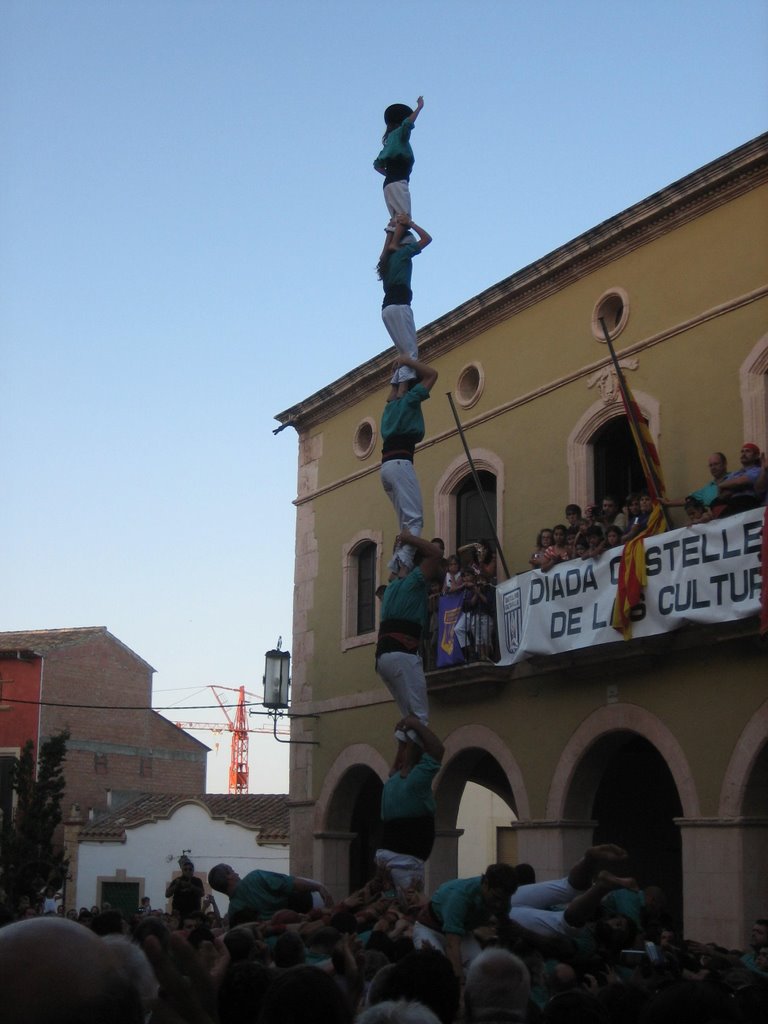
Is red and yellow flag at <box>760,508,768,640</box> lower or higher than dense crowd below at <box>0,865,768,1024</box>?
higher

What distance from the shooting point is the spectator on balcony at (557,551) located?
54.6ft

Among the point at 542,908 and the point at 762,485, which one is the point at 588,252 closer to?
the point at 762,485

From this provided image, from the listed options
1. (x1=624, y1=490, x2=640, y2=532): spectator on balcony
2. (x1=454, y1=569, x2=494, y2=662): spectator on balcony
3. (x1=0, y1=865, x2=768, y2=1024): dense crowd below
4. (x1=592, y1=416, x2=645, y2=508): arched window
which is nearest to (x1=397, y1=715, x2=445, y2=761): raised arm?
(x1=0, y1=865, x2=768, y2=1024): dense crowd below

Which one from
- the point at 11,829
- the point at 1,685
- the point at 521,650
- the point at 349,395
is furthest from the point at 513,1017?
the point at 1,685

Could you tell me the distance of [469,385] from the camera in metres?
20.4

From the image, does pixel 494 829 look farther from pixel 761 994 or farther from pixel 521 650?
pixel 761 994

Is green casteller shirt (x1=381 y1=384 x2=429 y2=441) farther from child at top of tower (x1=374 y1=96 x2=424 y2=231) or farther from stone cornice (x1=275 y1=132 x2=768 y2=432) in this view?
stone cornice (x1=275 y1=132 x2=768 y2=432)

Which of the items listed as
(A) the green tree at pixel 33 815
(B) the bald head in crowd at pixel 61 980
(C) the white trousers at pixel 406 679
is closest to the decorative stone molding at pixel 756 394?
(C) the white trousers at pixel 406 679

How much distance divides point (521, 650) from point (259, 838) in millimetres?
18296

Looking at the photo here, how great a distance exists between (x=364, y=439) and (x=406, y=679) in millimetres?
12460

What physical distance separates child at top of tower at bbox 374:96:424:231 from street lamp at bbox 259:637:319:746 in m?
12.2

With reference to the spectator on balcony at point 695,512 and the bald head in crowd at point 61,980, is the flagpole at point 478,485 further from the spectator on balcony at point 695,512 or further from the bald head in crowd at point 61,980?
the bald head in crowd at point 61,980

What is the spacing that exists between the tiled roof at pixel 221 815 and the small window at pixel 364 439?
13.5 m

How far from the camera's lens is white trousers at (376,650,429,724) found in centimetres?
1078
